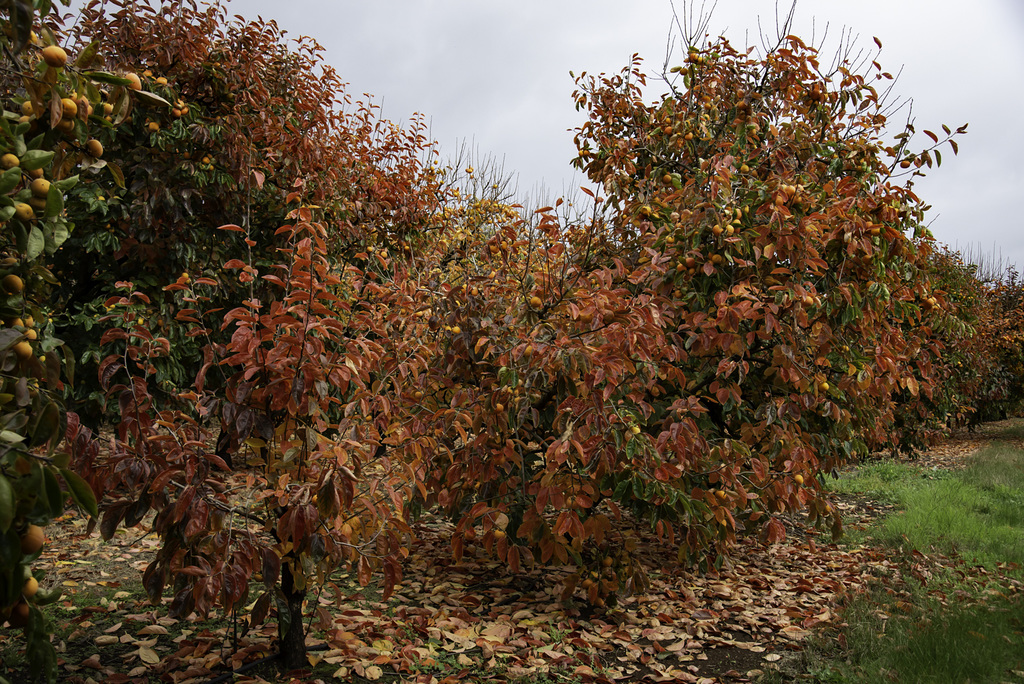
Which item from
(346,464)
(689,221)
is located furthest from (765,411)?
(346,464)

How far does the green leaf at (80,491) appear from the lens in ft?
4.06

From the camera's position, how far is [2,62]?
1.97 meters

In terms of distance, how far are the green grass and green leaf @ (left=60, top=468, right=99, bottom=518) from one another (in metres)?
2.71

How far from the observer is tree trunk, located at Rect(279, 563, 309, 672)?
263 centimetres

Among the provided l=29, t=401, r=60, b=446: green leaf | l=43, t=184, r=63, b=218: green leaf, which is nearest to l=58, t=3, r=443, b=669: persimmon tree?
l=29, t=401, r=60, b=446: green leaf

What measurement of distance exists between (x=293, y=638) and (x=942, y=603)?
10.8ft

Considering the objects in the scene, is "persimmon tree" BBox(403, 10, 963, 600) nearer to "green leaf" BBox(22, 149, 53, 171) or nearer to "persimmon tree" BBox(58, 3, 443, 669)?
"persimmon tree" BBox(58, 3, 443, 669)

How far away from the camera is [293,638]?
104 inches

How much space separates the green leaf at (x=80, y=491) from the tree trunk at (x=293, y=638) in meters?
1.46

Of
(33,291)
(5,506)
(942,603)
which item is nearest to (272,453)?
(33,291)

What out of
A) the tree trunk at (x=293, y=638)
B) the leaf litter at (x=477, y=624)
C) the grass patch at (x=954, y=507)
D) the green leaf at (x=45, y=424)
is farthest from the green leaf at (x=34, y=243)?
the grass patch at (x=954, y=507)

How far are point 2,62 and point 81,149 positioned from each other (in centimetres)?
45

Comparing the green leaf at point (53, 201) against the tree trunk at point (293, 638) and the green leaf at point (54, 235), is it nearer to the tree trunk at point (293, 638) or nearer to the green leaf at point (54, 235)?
the green leaf at point (54, 235)

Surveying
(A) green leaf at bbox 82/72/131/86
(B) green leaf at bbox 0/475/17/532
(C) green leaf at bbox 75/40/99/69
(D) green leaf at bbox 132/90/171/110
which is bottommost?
(B) green leaf at bbox 0/475/17/532
